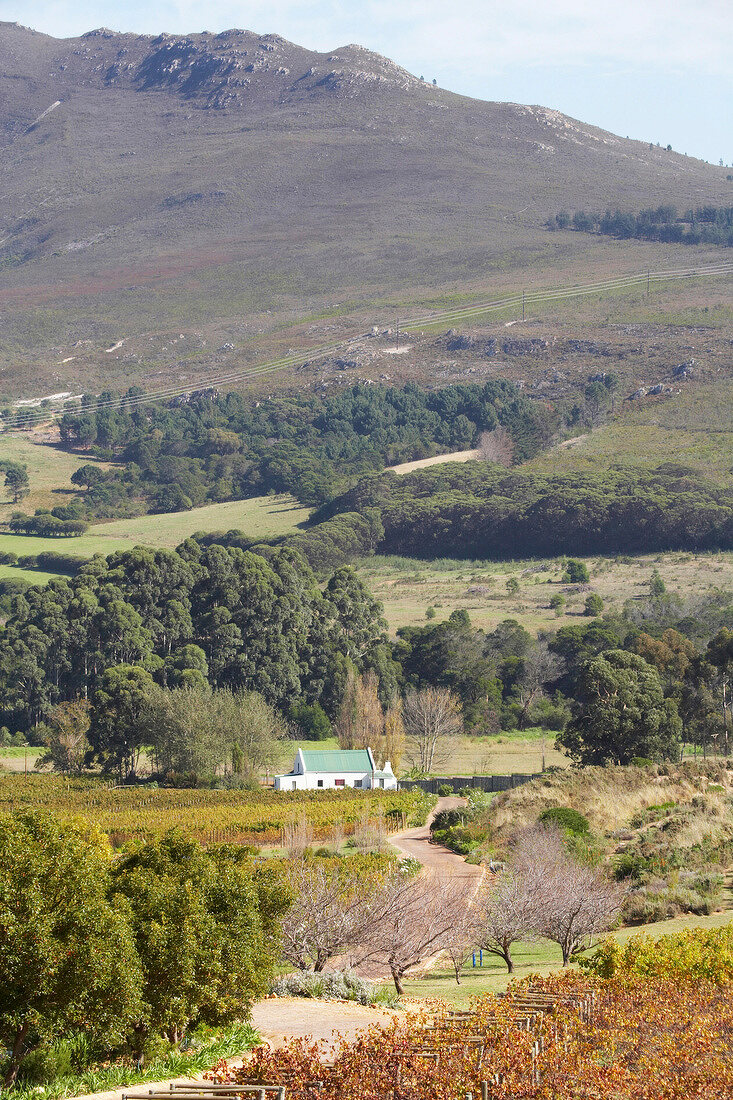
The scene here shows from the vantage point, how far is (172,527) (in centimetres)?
11956

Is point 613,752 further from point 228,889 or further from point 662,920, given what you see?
point 228,889

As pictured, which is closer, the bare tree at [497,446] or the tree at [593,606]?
the tree at [593,606]

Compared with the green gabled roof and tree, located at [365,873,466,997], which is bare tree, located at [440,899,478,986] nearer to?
tree, located at [365,873,466,997]

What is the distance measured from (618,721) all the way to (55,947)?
128 feet

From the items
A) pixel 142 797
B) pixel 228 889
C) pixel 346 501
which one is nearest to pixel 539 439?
pixel 346 501

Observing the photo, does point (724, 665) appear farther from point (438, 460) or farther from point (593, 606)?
point (438, 460)

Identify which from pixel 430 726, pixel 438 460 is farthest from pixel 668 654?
pixel 438 460

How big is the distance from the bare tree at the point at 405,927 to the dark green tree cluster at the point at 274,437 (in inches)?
4109

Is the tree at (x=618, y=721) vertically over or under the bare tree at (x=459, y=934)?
under

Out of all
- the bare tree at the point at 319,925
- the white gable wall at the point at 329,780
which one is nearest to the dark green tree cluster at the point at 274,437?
the white gable wall at the point at 329,780

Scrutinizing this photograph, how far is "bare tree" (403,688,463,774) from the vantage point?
2352 inches

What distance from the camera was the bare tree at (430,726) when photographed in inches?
2352

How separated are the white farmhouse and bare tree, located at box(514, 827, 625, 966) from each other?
85.1 feet

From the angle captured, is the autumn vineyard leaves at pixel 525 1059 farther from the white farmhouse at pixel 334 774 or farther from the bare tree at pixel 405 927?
the white farmhouse at pixel 334 774
